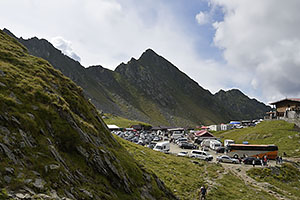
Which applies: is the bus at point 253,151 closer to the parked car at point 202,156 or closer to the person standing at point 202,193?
the parked car at point 202,156

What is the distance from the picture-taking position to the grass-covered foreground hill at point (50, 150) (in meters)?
13.5

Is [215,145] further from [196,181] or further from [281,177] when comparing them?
[196,181]

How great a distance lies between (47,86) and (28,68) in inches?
175

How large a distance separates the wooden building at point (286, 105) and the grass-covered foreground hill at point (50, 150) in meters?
97.7

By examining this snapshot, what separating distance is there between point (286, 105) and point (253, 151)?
5971 cm

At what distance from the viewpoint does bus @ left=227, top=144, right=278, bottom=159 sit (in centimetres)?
5753

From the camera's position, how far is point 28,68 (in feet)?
81.5

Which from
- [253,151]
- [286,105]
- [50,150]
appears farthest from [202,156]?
[286,105]

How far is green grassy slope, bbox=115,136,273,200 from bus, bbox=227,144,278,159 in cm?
1677

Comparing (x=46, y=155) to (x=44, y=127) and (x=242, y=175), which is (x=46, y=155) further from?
(x=242, y=175)

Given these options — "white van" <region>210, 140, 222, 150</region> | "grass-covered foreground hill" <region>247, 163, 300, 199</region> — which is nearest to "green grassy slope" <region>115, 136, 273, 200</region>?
"grass-covered foreground hill" <region>247, 163, 300, 199</region>

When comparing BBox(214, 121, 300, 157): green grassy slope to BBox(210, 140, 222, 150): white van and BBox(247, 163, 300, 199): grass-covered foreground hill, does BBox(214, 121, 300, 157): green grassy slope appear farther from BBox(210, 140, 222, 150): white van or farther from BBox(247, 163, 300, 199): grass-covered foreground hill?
BBox(210, 140, 222, 150): white van

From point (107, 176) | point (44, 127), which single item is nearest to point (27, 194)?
point (44, 127)

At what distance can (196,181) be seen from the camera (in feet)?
112
